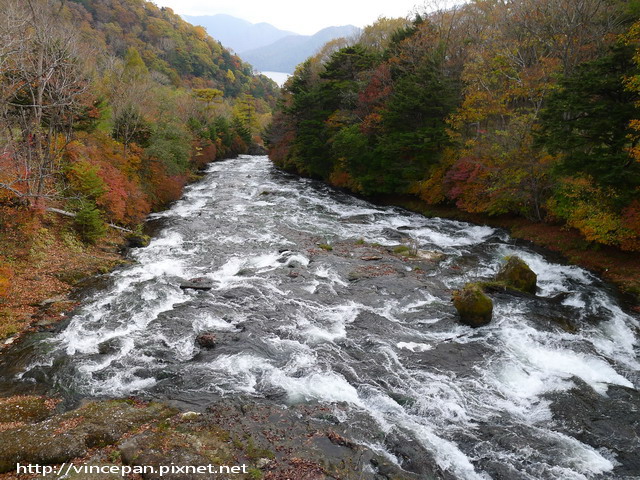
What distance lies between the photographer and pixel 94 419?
8047 millimetres

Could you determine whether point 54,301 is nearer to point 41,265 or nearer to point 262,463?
point 41,265

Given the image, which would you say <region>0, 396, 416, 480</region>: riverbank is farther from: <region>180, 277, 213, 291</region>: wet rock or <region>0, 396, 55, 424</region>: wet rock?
<region>180, 277, 213, 291</region>: wet rock

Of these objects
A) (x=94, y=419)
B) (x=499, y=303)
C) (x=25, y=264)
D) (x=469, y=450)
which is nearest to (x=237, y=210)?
(x=25, y=264)

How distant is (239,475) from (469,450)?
497cm

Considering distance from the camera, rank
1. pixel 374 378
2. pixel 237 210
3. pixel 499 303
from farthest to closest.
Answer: pixel 237 210 < pixel 499 303 < pixel 374 378

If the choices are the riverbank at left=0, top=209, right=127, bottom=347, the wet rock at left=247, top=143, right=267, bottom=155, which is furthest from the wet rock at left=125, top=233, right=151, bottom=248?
the wet rock at left=247, top=143, right=267, bottom=155

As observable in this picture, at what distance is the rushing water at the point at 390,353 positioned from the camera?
8609 mm

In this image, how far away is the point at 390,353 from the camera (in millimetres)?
11969

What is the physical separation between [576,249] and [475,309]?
400 inches

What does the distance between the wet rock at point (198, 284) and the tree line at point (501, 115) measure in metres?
17.7

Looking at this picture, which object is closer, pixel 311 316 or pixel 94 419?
pixel 94 419

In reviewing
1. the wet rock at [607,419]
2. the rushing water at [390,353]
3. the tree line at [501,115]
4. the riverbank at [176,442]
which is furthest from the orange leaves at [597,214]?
the riverbank at [176,442]

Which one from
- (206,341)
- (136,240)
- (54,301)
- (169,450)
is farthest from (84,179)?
(169,450)

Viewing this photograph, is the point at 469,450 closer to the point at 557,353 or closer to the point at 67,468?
the point at 557,353
